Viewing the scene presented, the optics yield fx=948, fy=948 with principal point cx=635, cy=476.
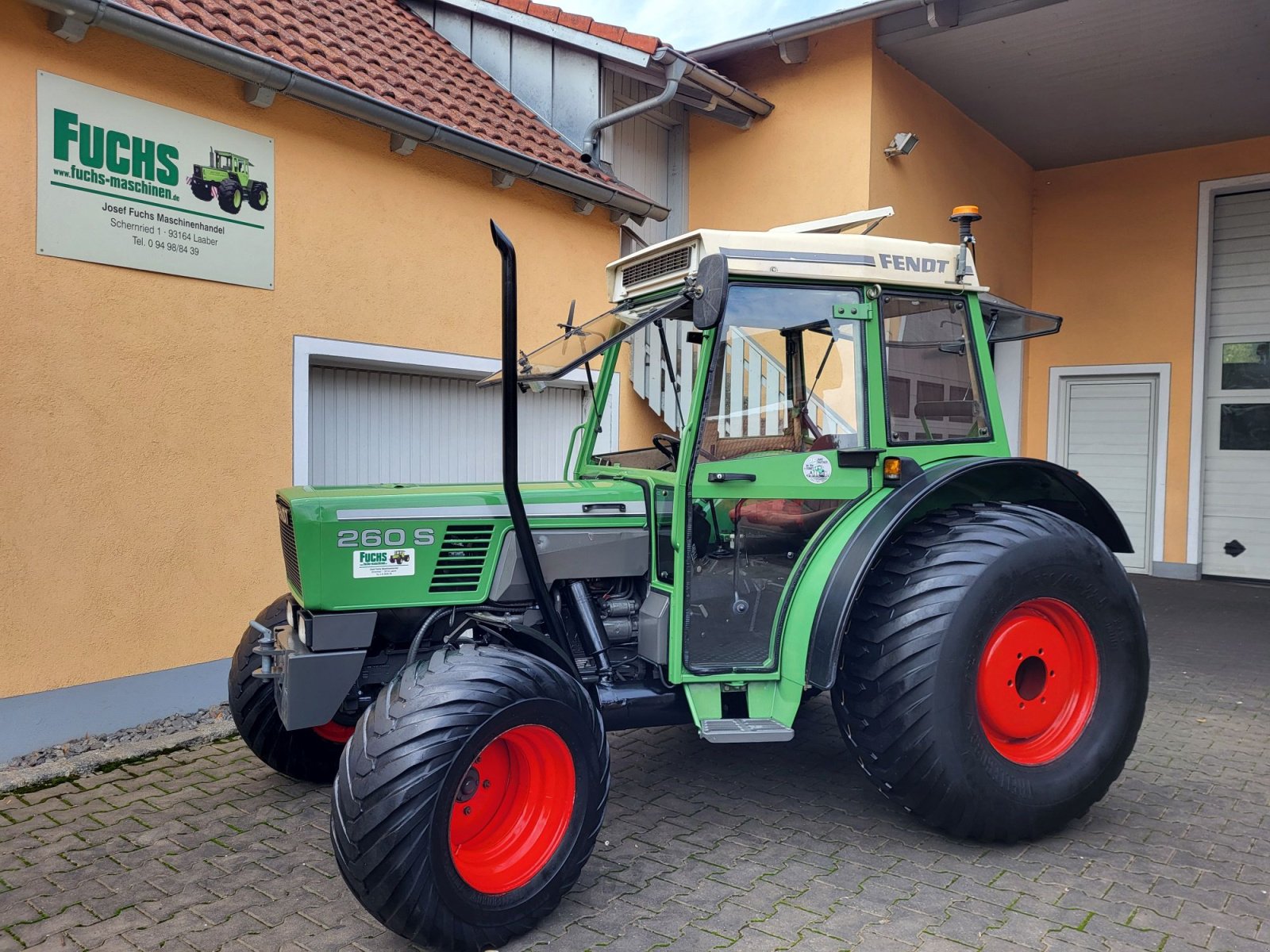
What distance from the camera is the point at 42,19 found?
4.32 metres

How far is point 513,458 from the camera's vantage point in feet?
9.57

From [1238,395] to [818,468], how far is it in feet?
28.7

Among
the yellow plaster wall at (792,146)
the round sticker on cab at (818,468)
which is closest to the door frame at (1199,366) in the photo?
the yellow plaster wall at (792,146)

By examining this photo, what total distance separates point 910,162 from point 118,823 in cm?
777

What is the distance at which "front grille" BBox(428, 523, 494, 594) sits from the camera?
3.28m

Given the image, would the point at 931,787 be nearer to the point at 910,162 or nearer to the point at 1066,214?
the point at 910,162

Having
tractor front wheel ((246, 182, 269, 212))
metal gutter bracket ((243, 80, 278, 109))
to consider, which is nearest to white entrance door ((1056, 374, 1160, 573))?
tractor front wheel ((246, 182, 269, 212))

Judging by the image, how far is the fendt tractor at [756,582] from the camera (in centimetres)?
312

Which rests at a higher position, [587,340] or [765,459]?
[587,340]

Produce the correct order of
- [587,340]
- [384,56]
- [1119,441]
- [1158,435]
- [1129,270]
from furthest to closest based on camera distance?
[1119,441] < [1129,270] < [1158,435] < [384,56] < [587,340]

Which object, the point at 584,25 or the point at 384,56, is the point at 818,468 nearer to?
the point at 384,56

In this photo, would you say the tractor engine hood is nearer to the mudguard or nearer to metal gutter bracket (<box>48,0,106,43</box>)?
the mudguard

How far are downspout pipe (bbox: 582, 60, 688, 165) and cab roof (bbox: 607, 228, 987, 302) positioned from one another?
4010 mm

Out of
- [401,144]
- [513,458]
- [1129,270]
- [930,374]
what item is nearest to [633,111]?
[401,144]
